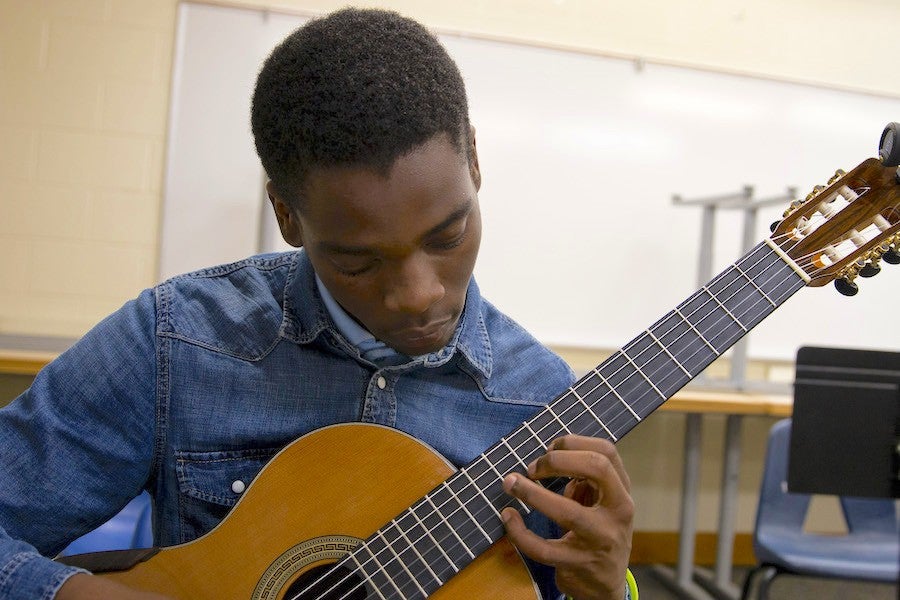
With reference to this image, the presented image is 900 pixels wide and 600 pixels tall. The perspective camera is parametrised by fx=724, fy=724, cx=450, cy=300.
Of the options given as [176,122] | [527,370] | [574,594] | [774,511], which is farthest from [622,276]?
[574,594]

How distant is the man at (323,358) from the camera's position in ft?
2.65

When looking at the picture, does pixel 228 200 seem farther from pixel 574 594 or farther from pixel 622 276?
pixel 574 594

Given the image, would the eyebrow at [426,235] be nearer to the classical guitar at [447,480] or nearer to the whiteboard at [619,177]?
the classical guitar at [447,480]

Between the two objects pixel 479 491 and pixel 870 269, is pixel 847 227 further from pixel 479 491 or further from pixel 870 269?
pixel 479 491

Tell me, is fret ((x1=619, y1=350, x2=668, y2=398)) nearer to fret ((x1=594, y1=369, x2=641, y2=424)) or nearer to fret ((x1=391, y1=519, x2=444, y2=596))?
fret ((x1=594, y1=369, x2=641, y2=424))

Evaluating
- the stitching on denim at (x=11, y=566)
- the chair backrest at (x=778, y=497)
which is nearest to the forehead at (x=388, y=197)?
the stitching on denim at (x=11, y=566)

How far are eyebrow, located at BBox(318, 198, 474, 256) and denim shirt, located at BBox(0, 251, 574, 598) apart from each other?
7.1 inches

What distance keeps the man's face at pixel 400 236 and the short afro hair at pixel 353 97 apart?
20mm

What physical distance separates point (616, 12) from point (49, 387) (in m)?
3.14

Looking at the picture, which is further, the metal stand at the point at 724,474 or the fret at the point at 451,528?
the metal stand at the point at 724,474

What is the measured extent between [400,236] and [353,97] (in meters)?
0.16

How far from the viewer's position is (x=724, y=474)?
10.7 ft

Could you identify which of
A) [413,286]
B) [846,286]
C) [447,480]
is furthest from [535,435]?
[846,286]

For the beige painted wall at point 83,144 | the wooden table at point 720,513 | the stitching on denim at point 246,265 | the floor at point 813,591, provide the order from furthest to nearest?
the wooden table at point 720,513
the beige painted wall at point 83,144
the floor at point 813,591
the stitching on denim at point 246,265
